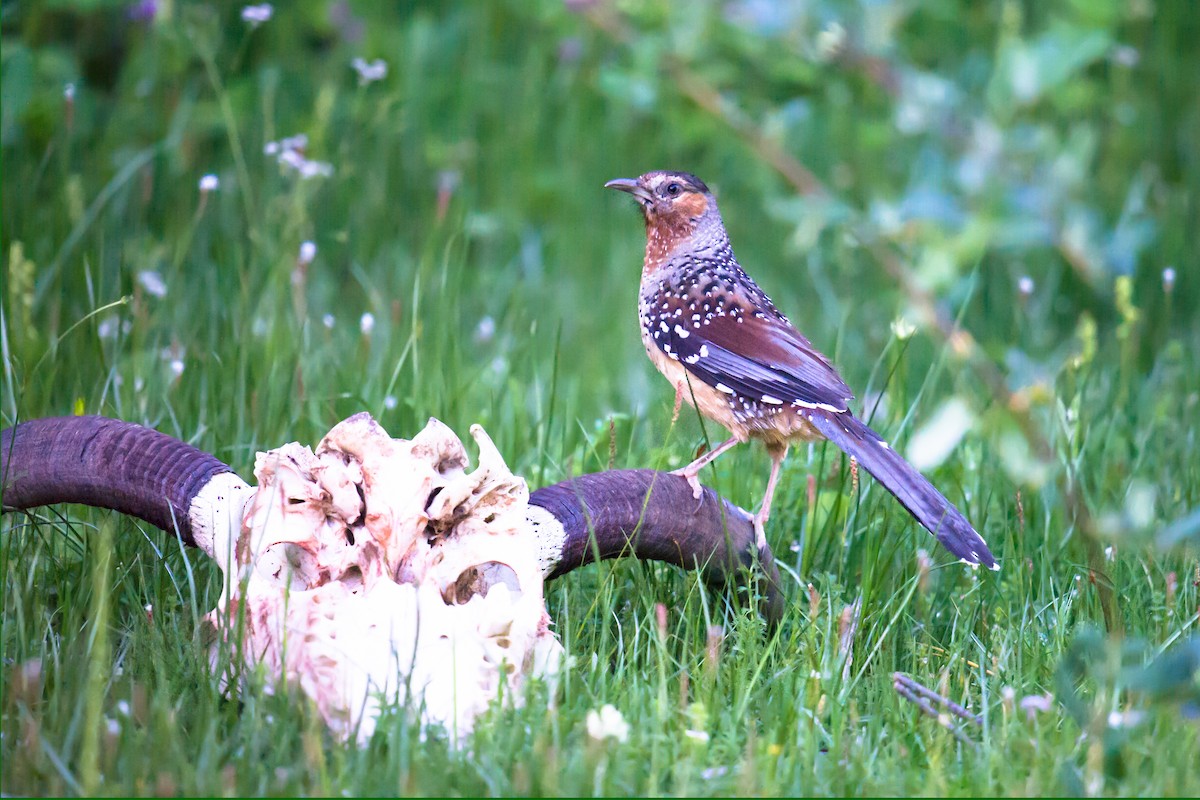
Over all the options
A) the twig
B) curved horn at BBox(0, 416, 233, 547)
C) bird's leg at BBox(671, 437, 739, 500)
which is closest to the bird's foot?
bird's leg at BBox(671, 437, 739, 500)

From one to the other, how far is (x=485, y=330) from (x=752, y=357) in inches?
89.5

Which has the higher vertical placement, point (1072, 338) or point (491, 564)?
point (1072, 338)

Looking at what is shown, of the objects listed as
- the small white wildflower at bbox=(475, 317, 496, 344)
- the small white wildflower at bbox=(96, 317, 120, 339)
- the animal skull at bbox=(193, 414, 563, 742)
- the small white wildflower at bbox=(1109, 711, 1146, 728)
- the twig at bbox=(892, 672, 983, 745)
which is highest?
the small white wildflower at bbox=(475, 317, 496, 344)

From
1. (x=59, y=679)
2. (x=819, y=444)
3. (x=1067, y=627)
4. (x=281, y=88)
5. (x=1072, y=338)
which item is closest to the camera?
(x=59, y=679)

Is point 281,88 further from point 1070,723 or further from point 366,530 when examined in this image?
point 1070,723

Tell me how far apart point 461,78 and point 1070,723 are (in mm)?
6186

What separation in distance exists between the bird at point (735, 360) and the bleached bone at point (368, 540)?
23.4 inches

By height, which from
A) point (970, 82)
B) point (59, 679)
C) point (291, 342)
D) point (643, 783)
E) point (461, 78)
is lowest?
point (643, 783)

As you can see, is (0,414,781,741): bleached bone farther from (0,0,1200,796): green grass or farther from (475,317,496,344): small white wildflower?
(475,317,496,344): small white wildflower

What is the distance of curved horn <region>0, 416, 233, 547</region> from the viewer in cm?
336

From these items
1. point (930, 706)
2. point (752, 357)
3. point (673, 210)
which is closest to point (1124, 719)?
point (930, 706)

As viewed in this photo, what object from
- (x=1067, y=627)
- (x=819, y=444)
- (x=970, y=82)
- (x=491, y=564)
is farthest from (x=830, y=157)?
(x=491, y=564)

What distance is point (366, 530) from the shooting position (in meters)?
3.22

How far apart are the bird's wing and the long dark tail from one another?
0.26ft
